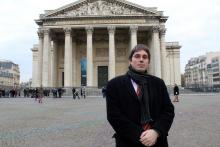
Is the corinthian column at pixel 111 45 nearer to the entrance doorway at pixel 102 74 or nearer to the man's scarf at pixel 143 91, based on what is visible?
the entrance doorway at pixel 102 74

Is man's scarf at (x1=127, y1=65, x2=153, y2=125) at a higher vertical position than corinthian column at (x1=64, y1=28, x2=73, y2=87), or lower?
lower

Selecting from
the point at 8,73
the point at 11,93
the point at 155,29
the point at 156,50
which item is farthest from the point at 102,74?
the point at 8,73

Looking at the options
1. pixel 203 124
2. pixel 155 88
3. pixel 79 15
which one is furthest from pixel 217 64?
pixel 155 88

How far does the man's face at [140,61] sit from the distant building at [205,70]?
10720 cm

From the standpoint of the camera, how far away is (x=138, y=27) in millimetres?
52156

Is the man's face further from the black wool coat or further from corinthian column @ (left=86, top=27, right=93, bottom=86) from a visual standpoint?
corinthian column @ (left=86, top=27, right=93, bottom=86)

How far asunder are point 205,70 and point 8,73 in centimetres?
7514

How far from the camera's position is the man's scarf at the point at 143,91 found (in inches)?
122

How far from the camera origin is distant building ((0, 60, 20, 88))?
113m

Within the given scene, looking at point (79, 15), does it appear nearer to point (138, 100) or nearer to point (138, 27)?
point (138, 27)

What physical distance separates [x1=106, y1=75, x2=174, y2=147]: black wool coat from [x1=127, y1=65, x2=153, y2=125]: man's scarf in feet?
0.14

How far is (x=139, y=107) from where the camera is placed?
312 cm

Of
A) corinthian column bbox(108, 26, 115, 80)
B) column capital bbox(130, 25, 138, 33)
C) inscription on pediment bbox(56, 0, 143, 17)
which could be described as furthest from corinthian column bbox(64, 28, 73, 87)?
column capital bbox(130, 25, 138, 33)

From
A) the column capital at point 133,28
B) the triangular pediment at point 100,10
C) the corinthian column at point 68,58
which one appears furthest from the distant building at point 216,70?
the corinthian column at point 68,58
